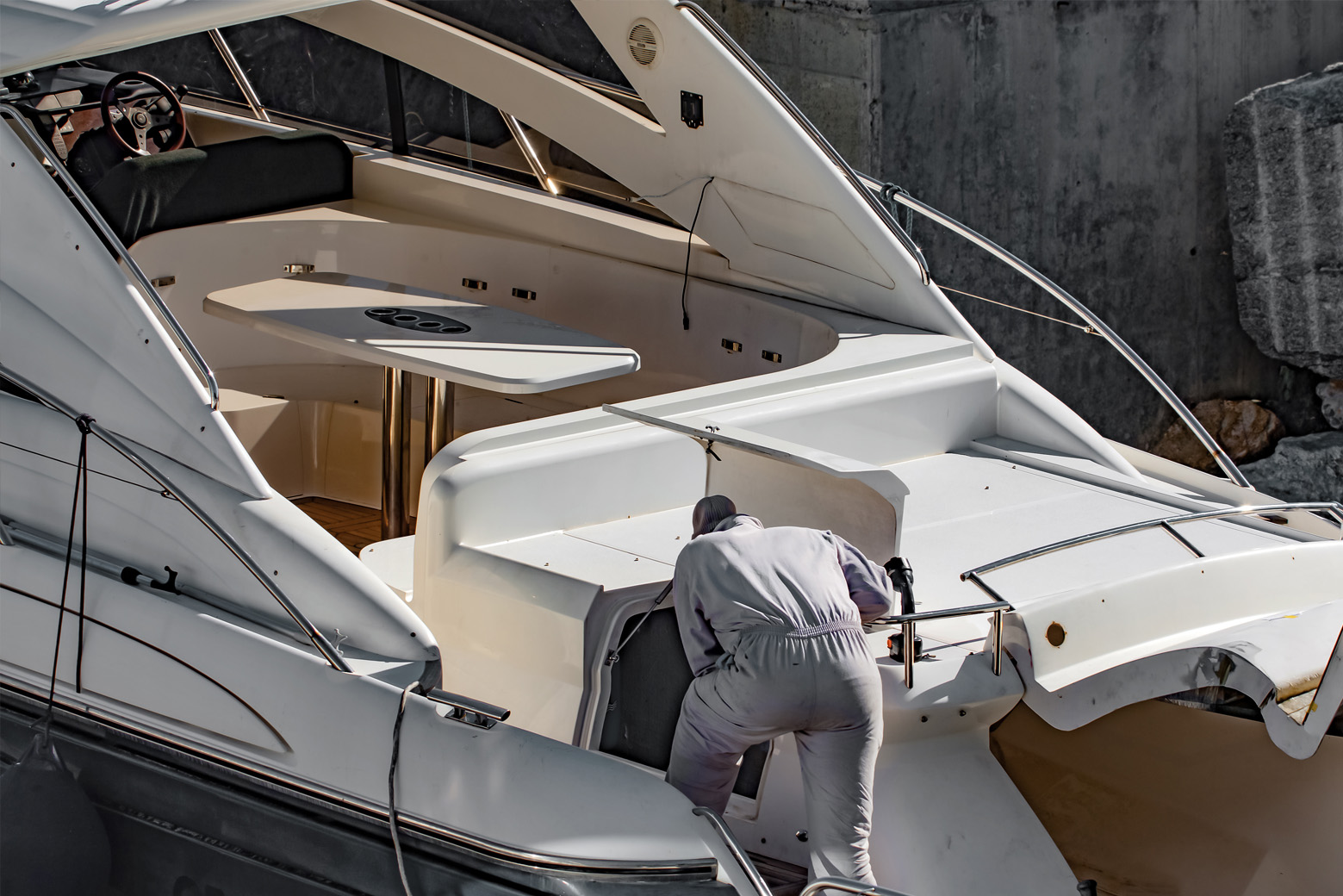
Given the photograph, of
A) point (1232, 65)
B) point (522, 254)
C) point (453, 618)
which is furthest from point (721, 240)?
point (1232, 65)

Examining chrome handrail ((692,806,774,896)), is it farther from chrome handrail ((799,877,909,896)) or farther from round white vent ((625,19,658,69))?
round white vent ((625,19,658,69))

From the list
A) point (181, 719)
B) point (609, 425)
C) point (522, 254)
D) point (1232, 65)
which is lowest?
point (181, 719)

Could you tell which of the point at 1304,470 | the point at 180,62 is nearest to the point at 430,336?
the point at 180,62

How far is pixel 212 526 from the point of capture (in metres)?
2.35

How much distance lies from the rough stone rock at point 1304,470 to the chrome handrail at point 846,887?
550cm

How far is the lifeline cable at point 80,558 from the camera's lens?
249 centimetres

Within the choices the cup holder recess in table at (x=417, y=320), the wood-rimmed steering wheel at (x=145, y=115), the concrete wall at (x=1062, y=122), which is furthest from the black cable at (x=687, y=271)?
the concrete wall at (x=1062, y=122)

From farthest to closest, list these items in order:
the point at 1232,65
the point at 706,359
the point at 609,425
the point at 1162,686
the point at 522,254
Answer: the point at 1232,65, the point at 522,254, the point at 706,359, the point at 609,425, the point at 1162,686

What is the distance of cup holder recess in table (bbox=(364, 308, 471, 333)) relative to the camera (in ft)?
11.4

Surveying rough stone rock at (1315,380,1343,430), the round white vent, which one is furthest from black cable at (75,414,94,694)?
rough stone rock at (1315,380,1343,430)

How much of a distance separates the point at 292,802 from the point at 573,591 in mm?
629

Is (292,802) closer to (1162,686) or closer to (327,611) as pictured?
(327,611)

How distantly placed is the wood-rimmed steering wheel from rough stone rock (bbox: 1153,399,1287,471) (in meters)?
5.45

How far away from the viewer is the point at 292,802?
232 centimetres
